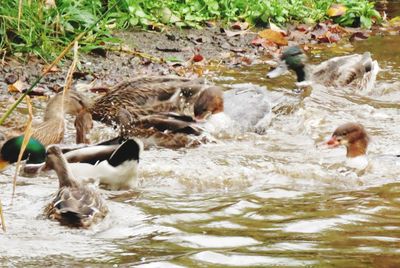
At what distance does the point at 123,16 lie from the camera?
11.7 meters

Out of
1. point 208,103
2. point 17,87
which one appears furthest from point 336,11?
point 17,87

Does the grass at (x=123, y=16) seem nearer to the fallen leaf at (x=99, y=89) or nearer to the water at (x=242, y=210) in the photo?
the fallen leaf at (x=99, y=89)

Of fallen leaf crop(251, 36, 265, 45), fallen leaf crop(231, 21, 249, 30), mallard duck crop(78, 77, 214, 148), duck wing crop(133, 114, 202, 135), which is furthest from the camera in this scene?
fallen leaf crop(231, 21, 249, 30)

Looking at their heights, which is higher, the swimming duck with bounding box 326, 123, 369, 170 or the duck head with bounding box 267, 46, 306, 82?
the duck head with bounding box 267, 46, 306, 82

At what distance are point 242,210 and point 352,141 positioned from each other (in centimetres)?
202

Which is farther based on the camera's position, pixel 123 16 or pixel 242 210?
pixel 123 16

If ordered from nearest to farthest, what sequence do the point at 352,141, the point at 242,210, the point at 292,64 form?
1. the point at 242,210
2. the point at 352,141
3. the point at 292,64

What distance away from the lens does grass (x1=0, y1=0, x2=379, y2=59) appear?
9.99 meters

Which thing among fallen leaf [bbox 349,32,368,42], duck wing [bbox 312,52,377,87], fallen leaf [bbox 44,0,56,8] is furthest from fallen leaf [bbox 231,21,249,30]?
fallen leaf [bbox 44,0,56,8]

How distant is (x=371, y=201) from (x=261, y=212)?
0.78 m

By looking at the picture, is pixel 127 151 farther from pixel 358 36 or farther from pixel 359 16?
pixel 359 16

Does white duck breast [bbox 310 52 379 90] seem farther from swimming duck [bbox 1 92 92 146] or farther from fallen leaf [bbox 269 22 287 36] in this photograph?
swimming duck [bbox 1 92 92 146]

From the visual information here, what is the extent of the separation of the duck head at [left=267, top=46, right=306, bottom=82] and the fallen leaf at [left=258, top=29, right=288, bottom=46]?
5.45 ft

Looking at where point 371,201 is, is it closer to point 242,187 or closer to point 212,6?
point 242,187
